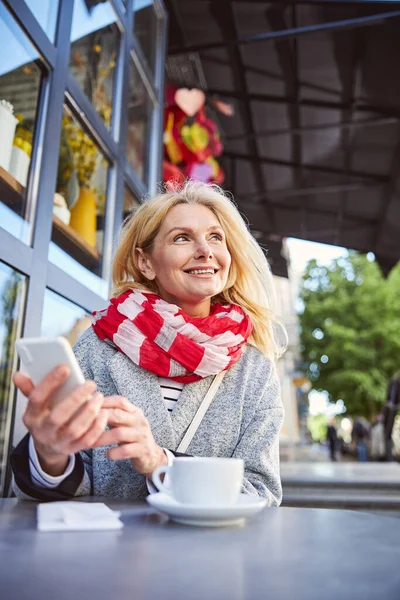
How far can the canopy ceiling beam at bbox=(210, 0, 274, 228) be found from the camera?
4734 millimetres

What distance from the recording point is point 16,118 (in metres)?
2.17

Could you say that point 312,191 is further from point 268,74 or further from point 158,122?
point 158,122

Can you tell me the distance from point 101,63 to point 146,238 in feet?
5.98

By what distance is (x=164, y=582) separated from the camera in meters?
0.52

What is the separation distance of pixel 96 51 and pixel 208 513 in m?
2.97

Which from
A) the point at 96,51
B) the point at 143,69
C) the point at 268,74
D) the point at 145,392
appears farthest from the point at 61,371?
the point at 268,74

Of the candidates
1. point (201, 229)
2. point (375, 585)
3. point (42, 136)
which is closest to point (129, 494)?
point (201, 229)

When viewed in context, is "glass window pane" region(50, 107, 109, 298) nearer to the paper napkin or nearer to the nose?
the nose

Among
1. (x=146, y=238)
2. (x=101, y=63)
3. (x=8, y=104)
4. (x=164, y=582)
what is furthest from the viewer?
(x=101, y=63)

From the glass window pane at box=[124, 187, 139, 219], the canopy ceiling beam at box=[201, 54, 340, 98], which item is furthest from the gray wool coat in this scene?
the canopy ceiling beam at box=[201, 54, 340, 98]

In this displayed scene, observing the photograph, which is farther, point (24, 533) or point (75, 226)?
point (75, 226)

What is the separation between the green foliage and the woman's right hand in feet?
62.2

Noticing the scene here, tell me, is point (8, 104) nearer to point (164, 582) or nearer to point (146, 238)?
point (146, 238)

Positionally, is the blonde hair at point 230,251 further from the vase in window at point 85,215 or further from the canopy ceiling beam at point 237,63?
the canopy ceiling beam at point 237,63
